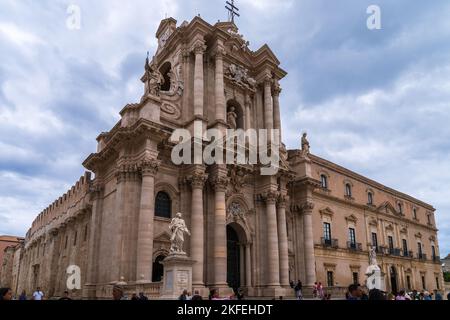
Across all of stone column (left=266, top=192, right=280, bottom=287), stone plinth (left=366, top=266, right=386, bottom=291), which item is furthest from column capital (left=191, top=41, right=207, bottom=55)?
stone plinth (left=366, top=266, right=386, bottom=291)

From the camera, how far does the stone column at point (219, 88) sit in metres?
25.6

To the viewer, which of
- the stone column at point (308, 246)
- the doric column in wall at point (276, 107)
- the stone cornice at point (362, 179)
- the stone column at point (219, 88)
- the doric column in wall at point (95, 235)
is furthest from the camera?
the stone cornice at point (362, 179)

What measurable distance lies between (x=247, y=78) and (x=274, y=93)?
266 cm

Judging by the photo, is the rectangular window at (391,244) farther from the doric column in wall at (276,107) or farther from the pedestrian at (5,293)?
the pedestrian at (5,293)

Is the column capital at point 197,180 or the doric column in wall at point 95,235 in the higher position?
the column capital at point 197,180

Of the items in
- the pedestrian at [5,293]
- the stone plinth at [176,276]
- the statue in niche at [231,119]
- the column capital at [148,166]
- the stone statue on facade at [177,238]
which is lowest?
the pedestrian at [5,293]

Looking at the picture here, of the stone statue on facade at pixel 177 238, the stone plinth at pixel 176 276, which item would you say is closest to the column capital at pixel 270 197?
the stone statue on facade at pixel 177 238

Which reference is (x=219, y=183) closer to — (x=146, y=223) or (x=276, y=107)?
(x=146, y=223)

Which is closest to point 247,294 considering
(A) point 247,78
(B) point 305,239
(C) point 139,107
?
(B) point 305,239

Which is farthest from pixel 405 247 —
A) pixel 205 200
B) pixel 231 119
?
pixel 205 200

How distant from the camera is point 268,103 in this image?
30.0m

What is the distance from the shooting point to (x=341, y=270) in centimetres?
3484

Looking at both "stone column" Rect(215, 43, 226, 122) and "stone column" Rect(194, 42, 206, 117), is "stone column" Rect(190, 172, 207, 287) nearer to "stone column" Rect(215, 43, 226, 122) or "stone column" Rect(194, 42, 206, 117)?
"stone column" Rect(194, 42, 206, 117)

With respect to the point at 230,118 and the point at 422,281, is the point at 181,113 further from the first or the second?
the point at 422,281
